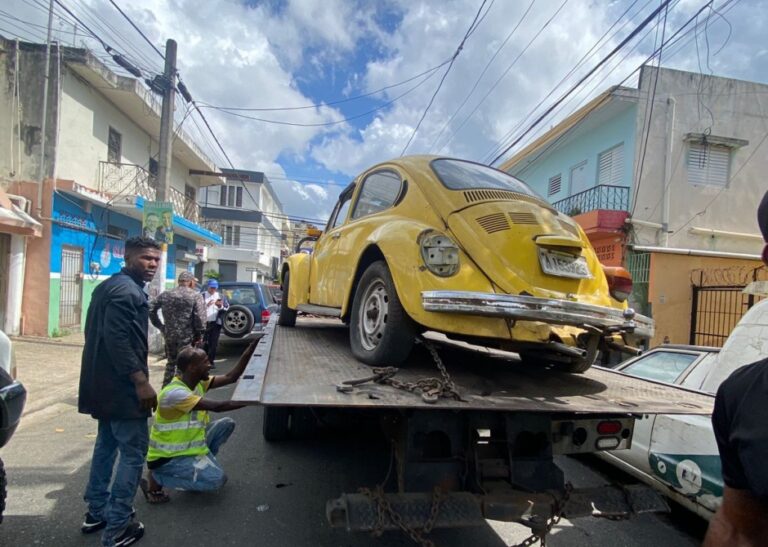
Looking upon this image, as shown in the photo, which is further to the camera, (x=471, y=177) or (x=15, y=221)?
(x=15, y=221)

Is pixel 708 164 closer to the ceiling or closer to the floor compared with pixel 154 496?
closer to the ceiling

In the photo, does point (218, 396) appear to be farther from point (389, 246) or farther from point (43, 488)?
point (389, 246)

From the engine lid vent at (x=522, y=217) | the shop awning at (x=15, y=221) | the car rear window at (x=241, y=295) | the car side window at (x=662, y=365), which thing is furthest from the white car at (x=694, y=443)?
the shop awning at (x=15, y=221)

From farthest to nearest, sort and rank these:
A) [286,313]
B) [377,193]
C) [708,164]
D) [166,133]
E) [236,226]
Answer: [236,226]
[708,164]
[166,133]
[286,313]
[377,193]

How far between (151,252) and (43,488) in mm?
2090

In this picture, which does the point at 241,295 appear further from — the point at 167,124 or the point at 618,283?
the point at 618,283

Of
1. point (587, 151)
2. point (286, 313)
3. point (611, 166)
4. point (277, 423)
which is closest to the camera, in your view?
point (277, 423)

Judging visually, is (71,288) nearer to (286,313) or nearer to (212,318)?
(212,318)

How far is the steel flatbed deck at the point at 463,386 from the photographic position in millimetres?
2215

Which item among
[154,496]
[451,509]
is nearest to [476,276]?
[451,509]

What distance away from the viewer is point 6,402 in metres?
2.75

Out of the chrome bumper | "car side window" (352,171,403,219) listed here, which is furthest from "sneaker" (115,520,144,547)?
"car side window" (352,171,403,219)

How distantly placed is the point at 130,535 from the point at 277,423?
5.84ft

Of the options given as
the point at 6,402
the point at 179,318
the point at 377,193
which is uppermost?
the point at 377,193
